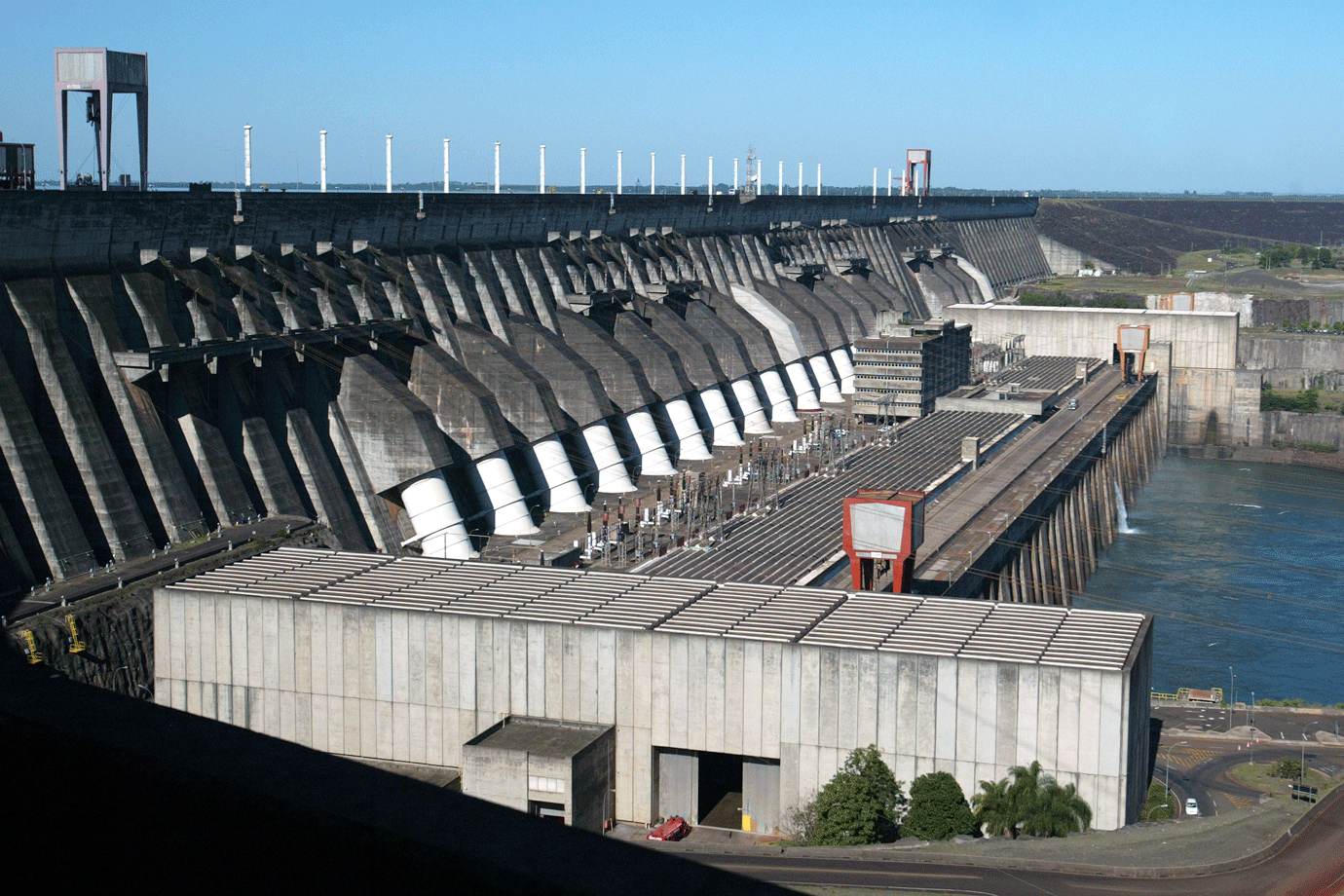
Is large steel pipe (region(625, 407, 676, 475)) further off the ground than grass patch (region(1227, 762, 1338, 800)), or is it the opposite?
large steel pipe (region(625, 407, 676, 475))

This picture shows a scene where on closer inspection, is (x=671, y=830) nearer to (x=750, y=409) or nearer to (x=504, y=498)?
(x=504, y=498)

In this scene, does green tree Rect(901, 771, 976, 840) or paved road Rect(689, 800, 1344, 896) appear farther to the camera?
green tree Rect(901, 771, 976, 840)

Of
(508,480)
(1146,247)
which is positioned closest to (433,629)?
(508,480)

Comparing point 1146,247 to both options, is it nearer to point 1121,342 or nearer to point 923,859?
point 1121,342

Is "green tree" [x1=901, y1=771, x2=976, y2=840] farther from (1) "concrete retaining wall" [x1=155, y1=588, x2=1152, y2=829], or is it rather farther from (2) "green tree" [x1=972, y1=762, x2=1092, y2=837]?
(1) "concrete retaining wall" [x1=155, y1=588, x2=1152, y2=829]

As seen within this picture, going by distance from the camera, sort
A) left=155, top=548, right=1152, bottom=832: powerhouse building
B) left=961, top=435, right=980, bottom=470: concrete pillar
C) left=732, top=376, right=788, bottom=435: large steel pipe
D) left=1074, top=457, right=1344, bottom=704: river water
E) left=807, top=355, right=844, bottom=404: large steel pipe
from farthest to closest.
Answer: left=807, top=355, right=844, bottom=404: large steel pipe → left=732, top=376, right=788, bottom=435: large steel pipe → left=961, top=435, right=980, bottom=470: concrete pillar → left=1074, top=457, right=1344, bottom=704: river water → left=155, top=548, right=1152, bottom=832: powerhouse building

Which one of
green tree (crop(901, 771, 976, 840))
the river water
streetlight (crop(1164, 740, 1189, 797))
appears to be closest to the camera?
green tree (crop(901, 771, 976, 840))

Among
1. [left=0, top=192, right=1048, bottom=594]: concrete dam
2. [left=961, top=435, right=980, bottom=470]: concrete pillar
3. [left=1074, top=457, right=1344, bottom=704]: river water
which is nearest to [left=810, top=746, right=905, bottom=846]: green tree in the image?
[left=0, top=192, right=1048, bottom=594]: concrete dam
